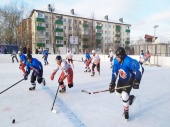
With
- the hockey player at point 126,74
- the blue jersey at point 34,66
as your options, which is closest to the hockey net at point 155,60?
the blue jersey at point 34,66

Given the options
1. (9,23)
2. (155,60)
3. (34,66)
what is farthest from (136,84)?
(9,23)

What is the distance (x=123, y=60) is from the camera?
10.5ft

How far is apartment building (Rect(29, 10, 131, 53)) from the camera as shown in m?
41.8

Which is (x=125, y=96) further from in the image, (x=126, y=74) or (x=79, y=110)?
(x=79, y=110)

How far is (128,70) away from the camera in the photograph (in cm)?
322

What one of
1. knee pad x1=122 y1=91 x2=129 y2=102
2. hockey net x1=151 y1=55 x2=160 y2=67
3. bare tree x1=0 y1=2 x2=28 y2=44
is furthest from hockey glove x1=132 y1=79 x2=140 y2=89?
bare tree x1=0 y1=2 x2=28 y2=44

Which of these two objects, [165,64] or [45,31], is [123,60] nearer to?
[165,64]

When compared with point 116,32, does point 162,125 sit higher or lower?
lower

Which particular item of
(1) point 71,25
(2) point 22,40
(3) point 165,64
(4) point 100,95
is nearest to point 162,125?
(4) point 100,95

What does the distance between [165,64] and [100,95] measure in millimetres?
14282

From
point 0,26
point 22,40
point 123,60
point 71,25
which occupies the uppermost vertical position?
point 71,25

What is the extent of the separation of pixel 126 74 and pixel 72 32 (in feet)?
148

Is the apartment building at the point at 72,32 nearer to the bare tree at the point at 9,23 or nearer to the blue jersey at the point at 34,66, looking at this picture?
the bare tree at the point at 9,23

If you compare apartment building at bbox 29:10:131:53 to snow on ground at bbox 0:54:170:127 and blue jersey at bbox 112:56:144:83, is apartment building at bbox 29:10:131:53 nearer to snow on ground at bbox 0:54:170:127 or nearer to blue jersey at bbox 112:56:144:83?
snow on ground at bbox 0:54:170:127
